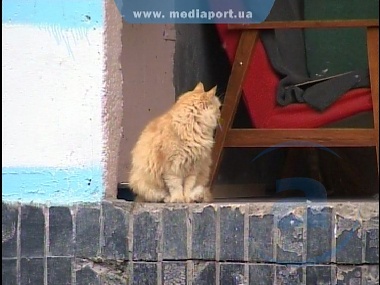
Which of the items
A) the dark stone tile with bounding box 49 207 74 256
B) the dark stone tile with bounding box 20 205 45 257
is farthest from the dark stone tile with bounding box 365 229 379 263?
the dark stone tile with bounding box 20 205 45 257

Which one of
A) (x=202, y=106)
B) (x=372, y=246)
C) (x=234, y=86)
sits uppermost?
(x=234, y=86)

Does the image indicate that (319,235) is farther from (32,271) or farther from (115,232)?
(32,271)

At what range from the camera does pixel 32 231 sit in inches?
166

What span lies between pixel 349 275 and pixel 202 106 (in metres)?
1.01

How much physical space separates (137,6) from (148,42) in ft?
1.47

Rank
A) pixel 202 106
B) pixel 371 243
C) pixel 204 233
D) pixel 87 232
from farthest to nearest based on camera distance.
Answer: pixel 202 106, pixel 87 232, pixel 204 233, pixel 371 243

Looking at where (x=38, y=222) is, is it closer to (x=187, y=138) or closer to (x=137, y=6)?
(x=187, y=138)

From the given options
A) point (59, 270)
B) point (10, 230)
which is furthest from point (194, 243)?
point (10, 230)

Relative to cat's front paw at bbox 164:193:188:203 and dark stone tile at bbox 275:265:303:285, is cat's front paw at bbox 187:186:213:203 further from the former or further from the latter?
dark stone tile at bbox 275:265:303:285

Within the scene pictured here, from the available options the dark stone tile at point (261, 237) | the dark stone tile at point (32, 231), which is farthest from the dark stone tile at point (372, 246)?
the dark stone tile at point (32, 231)

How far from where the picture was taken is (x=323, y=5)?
469cm

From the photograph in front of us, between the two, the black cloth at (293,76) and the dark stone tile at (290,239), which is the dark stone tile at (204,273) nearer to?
the dark stone tile at (290,239)

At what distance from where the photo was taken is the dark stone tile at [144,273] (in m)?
4.12

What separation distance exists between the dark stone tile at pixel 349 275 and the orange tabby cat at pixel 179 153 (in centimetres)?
71
